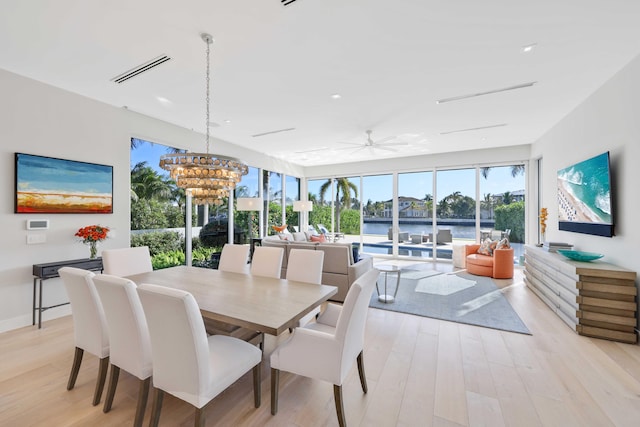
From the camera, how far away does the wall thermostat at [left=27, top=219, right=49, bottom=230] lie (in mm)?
3158

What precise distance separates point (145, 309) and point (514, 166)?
7.69 meters

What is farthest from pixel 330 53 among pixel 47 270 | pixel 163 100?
pixel 47 270

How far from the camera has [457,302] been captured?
12.8 feet

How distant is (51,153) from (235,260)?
271 centimetres

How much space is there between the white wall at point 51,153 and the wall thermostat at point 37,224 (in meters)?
0.06

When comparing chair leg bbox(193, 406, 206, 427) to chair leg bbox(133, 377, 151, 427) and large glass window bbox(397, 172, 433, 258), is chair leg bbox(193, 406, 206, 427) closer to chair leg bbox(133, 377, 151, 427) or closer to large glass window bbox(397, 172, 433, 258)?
chair leg bbox(133, 377, 151, 427)

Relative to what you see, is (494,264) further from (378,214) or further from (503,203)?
(378,214)

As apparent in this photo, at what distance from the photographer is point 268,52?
8.55 feet

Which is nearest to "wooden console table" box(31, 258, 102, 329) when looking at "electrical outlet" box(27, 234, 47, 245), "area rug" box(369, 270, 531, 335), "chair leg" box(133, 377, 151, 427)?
"electrical outlet" box(27, 234, 47, 245)

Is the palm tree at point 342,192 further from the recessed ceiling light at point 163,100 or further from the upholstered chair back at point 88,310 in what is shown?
the upholstered chair back at point 88,310

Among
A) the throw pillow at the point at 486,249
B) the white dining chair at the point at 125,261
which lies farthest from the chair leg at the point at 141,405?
the throw pillow at the point at 486,249

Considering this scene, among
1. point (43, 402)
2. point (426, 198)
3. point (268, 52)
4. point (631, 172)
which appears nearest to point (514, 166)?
point (426, 198)

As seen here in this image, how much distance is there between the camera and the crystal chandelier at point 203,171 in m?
2.26

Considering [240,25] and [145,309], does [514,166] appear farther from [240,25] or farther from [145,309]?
[145,309]
